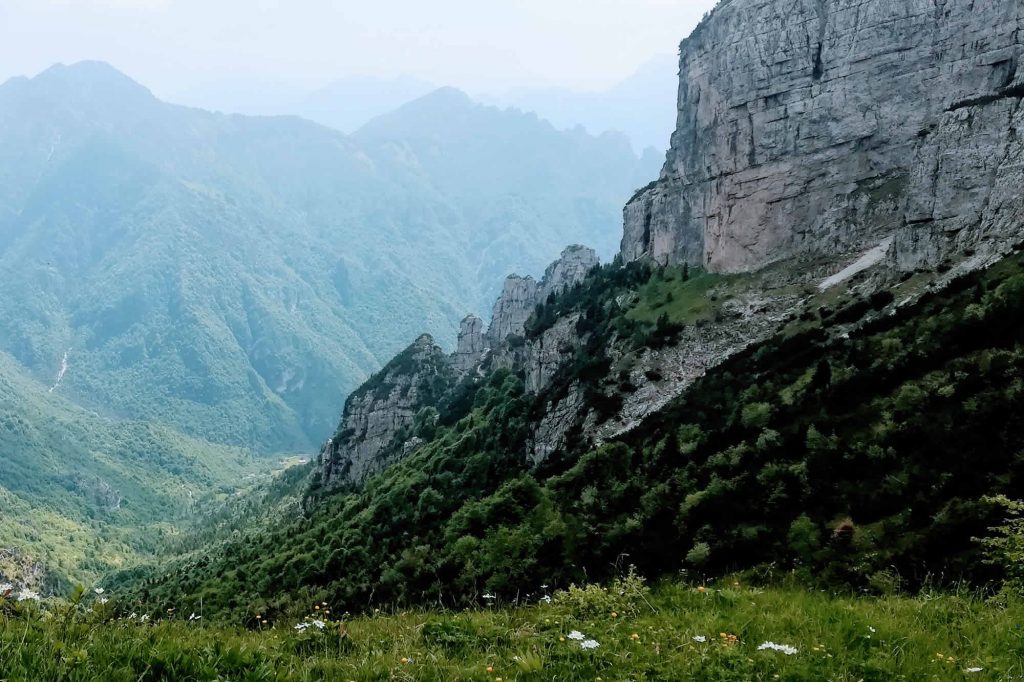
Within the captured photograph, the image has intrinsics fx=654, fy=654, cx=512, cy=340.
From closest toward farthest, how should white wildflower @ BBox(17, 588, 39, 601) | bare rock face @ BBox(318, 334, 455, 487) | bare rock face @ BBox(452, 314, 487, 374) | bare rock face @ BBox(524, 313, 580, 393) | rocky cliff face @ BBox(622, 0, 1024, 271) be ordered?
white wildflower @ BBox(17, 588, 39, 601) < rocky cliff face @ BBox(622, 0, 1024, 271) < bare rock face @ BBox(524, 313, 580, 393) < bare rock face @ BBox(318, 334, 455, 487) < bare rock face @ BBox(452, 314, 487, 374)

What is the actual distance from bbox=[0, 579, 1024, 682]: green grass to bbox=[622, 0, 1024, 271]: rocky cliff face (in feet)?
181

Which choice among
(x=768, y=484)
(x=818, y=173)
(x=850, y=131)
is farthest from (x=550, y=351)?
(x=768, y=484)

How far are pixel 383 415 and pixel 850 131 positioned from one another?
114m

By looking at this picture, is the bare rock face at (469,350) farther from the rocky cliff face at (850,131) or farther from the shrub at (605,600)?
the shrub at (605,600)

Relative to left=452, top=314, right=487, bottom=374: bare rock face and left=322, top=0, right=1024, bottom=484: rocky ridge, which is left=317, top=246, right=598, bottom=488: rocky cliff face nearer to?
left=452, top=314, right=487, bottom=374: bare rock face

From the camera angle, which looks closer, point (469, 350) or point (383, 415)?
point (383, 415)

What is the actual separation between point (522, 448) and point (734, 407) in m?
31.9

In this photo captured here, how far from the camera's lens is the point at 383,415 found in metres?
157

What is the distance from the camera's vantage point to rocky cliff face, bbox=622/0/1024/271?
196ft

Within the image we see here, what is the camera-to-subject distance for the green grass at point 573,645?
696 centimetres

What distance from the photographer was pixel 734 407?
49.4 metres

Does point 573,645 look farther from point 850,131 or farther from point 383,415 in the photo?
point 383,415

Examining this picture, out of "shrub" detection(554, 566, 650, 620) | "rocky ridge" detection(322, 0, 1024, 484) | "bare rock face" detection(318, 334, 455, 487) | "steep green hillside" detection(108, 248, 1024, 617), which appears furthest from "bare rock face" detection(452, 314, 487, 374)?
"shrub" detection(554, 566, 650, 620)

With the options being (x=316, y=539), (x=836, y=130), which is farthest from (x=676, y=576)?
(x=836, y=130)
